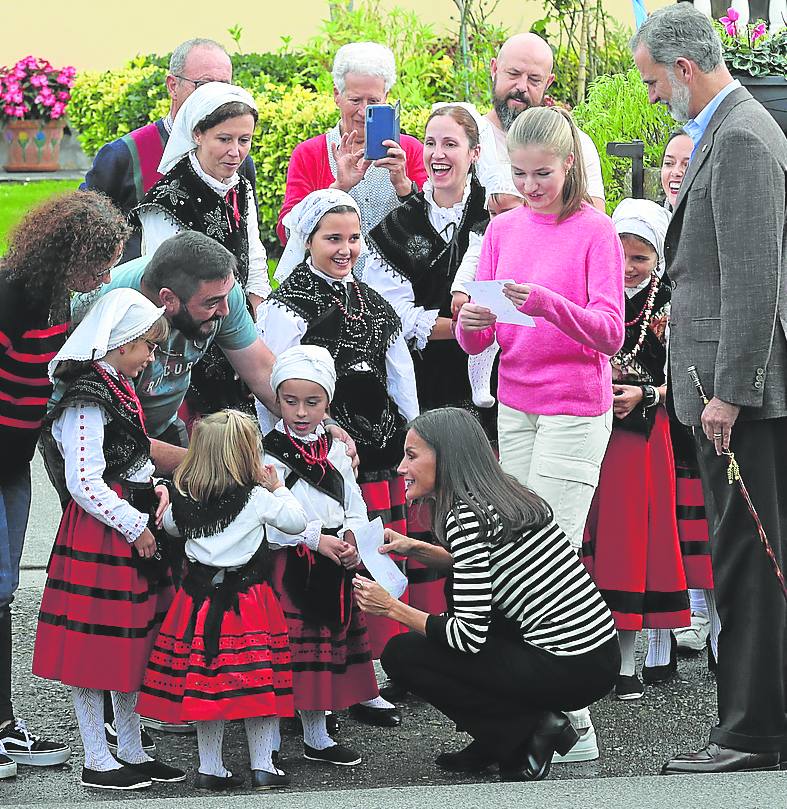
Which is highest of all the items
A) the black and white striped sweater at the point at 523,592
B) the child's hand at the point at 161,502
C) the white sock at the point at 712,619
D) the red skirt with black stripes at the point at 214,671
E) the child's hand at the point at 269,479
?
the child's hand at the point at 269,479

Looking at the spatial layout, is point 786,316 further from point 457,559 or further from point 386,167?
point 386,167

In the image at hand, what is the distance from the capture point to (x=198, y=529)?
4133 mm

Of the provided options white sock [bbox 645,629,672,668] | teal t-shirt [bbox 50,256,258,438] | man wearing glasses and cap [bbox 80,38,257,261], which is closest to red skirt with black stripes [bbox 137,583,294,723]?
teal t-shirt [bbox 50,256,258,438]

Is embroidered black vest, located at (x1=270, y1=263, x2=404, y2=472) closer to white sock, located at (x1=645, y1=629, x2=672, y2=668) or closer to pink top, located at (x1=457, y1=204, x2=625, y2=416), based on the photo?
pink top, located at (x1=457, y1=204, x2=625, y2=416)

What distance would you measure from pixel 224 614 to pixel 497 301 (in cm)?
126

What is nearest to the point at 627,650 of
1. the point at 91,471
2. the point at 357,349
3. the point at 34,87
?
the point at 357,349

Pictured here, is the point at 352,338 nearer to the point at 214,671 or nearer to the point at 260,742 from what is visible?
the point at 214,671

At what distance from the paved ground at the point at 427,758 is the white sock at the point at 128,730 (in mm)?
149

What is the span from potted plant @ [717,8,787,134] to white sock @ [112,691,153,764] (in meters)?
4.14

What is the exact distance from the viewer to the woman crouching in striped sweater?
4.04 metres

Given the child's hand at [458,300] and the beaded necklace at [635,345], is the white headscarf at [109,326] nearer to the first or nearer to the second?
the child's hand at [458,300]

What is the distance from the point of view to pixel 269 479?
4.27 meters

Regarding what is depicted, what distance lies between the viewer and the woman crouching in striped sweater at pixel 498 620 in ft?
13.3

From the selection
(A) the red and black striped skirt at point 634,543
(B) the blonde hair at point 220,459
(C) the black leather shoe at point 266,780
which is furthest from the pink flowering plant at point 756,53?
(C) the black leather shoe at point 266,780
